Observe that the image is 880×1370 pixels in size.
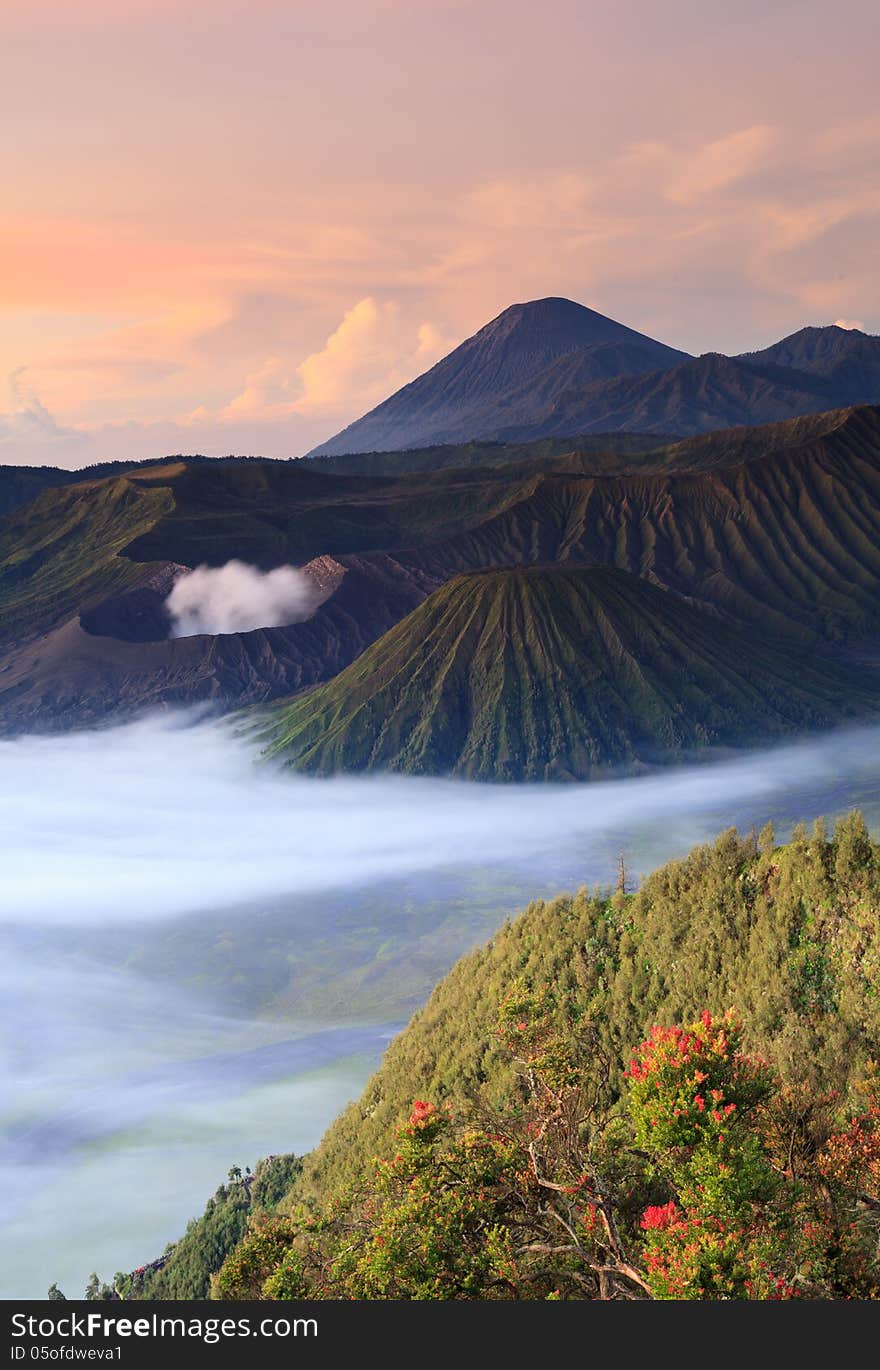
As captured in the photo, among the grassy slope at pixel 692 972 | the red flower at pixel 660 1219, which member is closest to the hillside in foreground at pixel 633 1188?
the red flower at pixel 660 1219

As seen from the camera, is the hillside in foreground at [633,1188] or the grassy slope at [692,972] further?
the grassy slope at [692,972]

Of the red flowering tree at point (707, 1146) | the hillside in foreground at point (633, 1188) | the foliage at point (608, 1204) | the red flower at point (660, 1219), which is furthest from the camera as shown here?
the red flower at point (660, 1219)

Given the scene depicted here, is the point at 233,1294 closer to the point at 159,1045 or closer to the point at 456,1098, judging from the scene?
the point at 456,1098

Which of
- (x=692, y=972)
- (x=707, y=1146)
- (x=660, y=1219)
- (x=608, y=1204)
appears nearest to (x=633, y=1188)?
(x=608, y=1204)

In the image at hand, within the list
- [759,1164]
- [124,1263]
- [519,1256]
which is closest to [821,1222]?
[759,1164]

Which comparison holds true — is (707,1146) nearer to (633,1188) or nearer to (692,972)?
(633,1188)

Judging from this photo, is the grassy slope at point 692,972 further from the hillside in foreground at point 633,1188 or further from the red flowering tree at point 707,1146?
the red flowering tree at point 707,1146

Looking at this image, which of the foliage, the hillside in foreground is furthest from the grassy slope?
the foliage

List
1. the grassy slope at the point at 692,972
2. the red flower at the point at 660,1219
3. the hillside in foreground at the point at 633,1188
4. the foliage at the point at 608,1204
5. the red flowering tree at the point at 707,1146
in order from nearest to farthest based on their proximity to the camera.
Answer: the red flowering tree at the point at 707,1146 → the foliage at the point at 608,1204 → the hillside in foreground at the point at 633,1188 → the red flower at the point at 660,1219 → the grassy slope at the point at 692,972

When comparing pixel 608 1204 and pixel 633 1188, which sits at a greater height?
pixel 608 1204

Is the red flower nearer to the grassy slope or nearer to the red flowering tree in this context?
the red flowering tree
